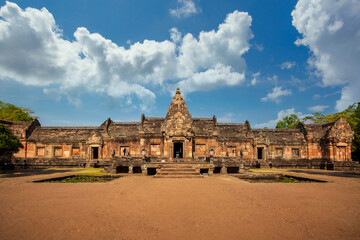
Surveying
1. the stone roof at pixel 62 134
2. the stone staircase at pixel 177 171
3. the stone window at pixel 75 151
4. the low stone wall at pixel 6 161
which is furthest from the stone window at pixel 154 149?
the low stone wall at pixel 6 161

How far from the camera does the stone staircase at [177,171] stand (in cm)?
1593

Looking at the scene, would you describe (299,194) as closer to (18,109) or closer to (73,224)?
(73,224)

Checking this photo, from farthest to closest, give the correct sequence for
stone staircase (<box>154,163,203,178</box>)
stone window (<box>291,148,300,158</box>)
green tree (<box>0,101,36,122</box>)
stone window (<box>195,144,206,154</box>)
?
1. green tree (<box>0,101,36,122</box>)
2. stone window (<box>291,148,300,158</box>)
3. stone window (<box>195,144,206,154</box>)
4. stone staircase (<box>154,163,203,178</box>)

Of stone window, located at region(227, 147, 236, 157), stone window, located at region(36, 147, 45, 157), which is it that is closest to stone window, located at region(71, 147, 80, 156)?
stone window, located at region(36, 147, 45, 157)

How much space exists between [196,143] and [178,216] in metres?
19.7

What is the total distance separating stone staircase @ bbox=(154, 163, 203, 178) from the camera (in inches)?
627

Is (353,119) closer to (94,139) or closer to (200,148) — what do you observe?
(200,148)

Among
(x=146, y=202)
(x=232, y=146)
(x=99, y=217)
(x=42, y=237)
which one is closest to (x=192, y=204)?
(x=146, y=202)

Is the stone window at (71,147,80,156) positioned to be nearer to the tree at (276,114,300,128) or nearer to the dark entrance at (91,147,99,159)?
the dark entrance at (91,147,99,159)

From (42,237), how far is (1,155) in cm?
3115

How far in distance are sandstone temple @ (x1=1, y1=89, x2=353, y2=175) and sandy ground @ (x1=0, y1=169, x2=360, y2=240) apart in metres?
16.8

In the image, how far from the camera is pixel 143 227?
530cm

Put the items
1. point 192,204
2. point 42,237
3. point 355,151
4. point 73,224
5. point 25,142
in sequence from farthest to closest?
point 355,151 < point 25,142 < point 192,204 < point 73,224 < point 42,237

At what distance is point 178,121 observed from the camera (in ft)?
75.2
